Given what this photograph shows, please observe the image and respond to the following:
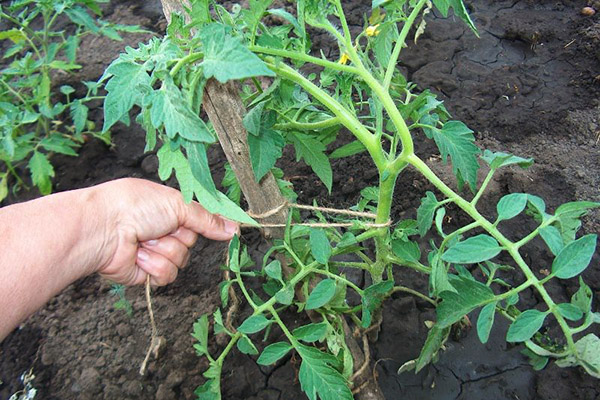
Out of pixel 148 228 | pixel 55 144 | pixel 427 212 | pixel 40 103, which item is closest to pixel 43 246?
pixel 148 228

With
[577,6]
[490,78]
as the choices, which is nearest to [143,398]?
[490,78]

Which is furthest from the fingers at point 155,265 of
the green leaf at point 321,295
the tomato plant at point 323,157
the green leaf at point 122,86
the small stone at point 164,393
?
the green leaf at point 122,86

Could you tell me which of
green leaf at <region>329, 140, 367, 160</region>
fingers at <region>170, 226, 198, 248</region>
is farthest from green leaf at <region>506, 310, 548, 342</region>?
fingers at <region>170, 226, 198, 248</region>

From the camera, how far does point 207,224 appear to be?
1.36 metres

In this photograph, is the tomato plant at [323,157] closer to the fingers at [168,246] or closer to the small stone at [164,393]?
the fingers at [168,246]

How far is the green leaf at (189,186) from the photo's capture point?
90 centimetres

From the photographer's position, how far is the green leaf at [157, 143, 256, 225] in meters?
0.90

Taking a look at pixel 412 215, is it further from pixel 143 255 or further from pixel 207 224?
pixel 143 255

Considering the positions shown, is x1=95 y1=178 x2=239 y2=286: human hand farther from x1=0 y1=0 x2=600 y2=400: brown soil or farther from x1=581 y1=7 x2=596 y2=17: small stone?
x1=581 y1=7 x2=596 y2=17: small stone

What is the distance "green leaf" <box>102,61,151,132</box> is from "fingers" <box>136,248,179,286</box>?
679 mm

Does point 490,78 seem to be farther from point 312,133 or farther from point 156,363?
point 156,363

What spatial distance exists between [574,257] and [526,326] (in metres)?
0.14

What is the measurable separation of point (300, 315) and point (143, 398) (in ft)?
1.78

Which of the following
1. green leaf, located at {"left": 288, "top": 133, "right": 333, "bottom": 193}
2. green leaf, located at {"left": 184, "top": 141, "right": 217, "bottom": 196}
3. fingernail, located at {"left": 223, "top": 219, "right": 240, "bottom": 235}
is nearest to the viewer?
green leaf, located at {"left": 184, "top": 141, "right": 217, "bottom": 196}
